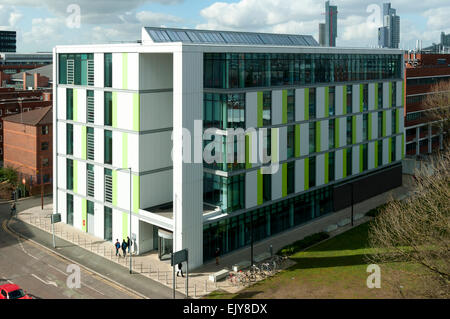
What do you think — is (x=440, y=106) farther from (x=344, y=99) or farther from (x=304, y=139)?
(x=304, y=139)

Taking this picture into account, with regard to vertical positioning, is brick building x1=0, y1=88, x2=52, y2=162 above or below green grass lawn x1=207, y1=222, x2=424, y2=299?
above

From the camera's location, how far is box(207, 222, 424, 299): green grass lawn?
102 ft

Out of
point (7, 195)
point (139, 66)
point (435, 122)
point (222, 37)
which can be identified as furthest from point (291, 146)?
point (435, 122)

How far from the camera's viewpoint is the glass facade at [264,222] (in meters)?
37.7

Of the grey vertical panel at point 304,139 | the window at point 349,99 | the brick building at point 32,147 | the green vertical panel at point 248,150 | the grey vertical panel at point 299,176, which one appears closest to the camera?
the green vertical panel at point 248,150

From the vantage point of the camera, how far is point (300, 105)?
1770 inches

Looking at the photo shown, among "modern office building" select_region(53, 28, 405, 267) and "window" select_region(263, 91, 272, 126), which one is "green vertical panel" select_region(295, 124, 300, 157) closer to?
"modern office building" select_region(53, 28, 405, 267)

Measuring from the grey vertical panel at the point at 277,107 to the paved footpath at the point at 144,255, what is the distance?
33.9 feet

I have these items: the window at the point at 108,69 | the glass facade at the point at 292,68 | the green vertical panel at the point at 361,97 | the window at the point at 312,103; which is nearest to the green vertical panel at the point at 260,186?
the glass facade at the point at 292,68

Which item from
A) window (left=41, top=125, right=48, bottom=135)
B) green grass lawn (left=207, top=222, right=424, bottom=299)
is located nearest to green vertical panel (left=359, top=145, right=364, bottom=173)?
green grass lawn (left=207, top=222, right=424, bottom=299)

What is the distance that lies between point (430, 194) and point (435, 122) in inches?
2041

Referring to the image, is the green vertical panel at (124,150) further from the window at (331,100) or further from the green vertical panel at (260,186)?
the window at (331,100)

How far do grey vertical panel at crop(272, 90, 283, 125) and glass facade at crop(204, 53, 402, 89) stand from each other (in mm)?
882

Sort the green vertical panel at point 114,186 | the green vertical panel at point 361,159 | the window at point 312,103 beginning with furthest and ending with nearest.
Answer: the green vertical panel at point 361,159 → the window at point 312,103 → the green vertical panel at point 114,186
